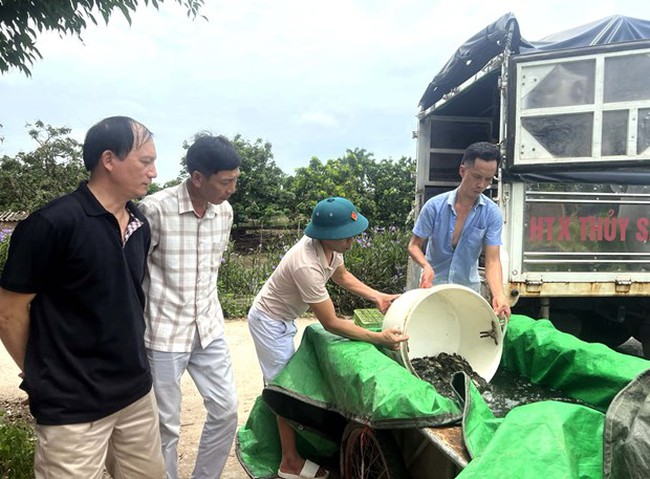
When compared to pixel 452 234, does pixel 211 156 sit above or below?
above

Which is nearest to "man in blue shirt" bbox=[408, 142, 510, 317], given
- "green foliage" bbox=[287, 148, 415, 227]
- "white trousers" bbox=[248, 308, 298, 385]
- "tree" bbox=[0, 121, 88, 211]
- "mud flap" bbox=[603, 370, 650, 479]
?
"white trousers" bbox=[248, 308, 298, 385]

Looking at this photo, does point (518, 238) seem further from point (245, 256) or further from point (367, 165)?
point (367, 165)

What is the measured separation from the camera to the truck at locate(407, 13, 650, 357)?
393 cm

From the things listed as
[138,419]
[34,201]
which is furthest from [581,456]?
[34,201]

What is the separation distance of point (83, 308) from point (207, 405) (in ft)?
3.11

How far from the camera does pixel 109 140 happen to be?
1.81 meters

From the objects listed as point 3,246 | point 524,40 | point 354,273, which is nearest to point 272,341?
point 524,40

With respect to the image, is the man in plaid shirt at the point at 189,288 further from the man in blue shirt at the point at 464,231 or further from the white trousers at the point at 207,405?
the man in blue shirt at the point at 464,231

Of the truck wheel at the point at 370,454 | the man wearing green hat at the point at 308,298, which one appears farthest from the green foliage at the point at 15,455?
the truck wheel at the point at 370,454

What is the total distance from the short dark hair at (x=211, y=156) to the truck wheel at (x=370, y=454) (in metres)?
1.24

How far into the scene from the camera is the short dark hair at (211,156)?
2.24 meters

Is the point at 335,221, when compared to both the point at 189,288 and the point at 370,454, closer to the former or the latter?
the point at 189,288

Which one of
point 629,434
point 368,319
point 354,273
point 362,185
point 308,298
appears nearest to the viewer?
point 629,434

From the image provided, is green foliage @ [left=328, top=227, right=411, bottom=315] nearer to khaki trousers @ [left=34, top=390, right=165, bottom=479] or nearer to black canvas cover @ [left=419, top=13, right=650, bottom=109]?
black canvas cover @ [left=419, top=13, right=650, bottom=109]
